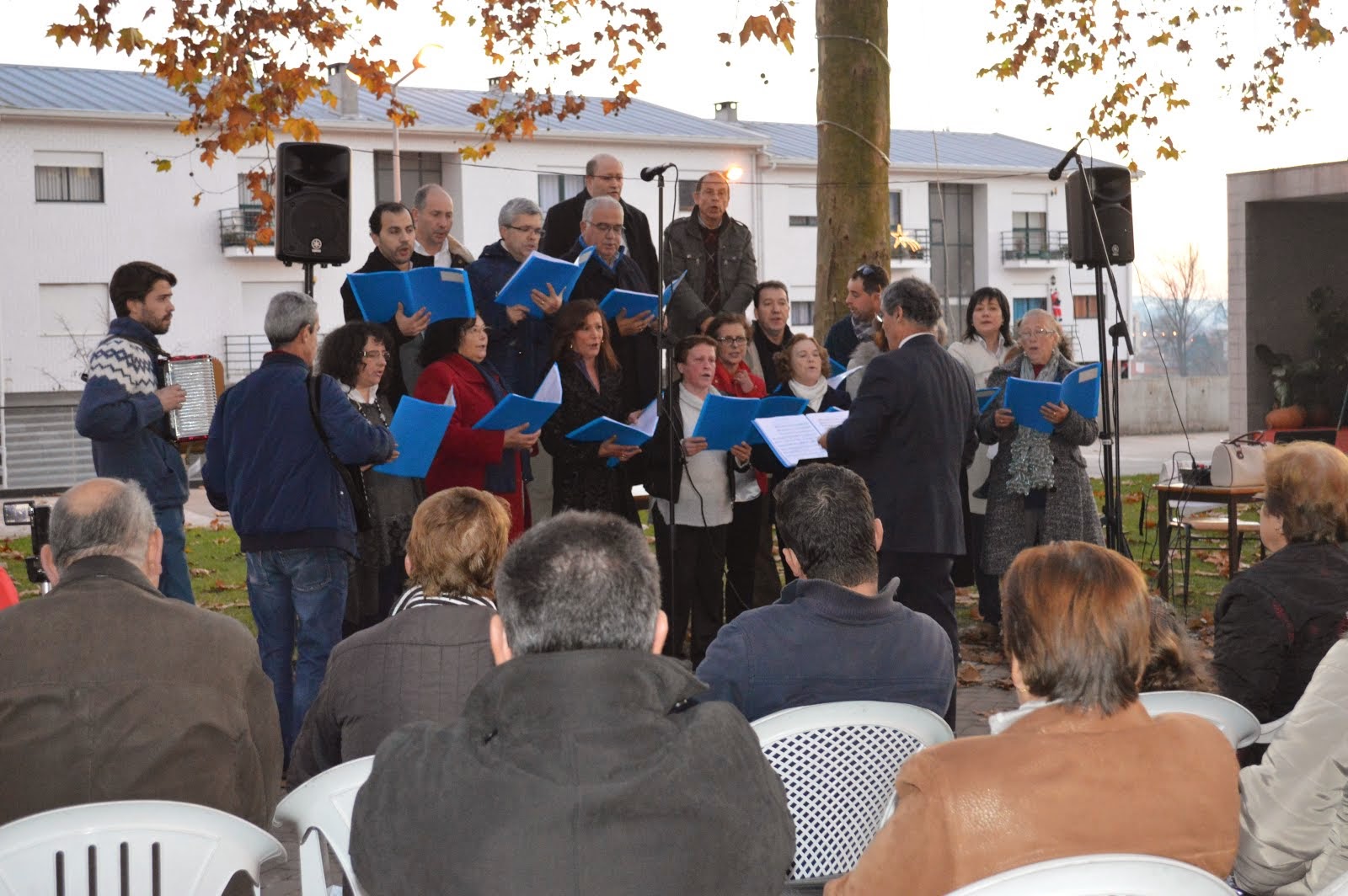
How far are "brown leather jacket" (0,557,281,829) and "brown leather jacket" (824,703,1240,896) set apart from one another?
1476 millimetres

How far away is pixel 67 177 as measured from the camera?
113ft

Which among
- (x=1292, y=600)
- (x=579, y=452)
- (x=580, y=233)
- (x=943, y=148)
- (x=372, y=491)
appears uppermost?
(x=943, y=148)

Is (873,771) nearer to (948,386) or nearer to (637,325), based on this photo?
(948,386)

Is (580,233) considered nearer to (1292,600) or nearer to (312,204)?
(312,204)

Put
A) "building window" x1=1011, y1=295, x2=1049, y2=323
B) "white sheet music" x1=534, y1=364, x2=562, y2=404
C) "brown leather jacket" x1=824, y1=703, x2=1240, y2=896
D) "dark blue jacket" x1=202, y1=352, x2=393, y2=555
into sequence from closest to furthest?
"brown leather jacket" x1=824, y1=703, x2=1240, y2=896 → "dark blue jacket" x1=202, y1=352, x2=393, y2=555 → "white sheet music" x1=534, y1=364, x2=562, y2=404 → "building window" x1=1011, y1=295, x2=1049, y2=323

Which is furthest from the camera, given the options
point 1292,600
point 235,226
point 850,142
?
point 235,226

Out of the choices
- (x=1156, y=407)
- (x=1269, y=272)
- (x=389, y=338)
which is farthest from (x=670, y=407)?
(x=1156, y=407)

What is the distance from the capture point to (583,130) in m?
38.4

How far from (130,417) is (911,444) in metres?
3.31

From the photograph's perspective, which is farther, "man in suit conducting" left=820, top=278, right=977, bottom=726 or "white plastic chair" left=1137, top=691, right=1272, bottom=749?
"man in suit conducting" left=820, top=278, right=977, bottom=726

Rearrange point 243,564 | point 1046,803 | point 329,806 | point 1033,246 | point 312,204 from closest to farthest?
point 1046,803 → point 329,806 → point 312,204 → point 243,564 → point 1033,246

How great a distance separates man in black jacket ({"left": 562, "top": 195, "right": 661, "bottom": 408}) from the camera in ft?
23.9

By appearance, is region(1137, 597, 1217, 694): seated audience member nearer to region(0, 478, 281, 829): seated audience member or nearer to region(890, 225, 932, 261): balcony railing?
region(0, 478, 281, 829): seated audience member

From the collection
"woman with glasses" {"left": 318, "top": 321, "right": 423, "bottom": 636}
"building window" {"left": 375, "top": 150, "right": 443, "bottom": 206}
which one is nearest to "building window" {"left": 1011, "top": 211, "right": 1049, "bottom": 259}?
"building window" {"left": 375, "top": 150, "right": 443, "bottom": 206}
